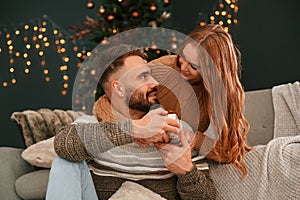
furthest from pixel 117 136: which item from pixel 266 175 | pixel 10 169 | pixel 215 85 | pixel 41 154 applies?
pixel 10 169

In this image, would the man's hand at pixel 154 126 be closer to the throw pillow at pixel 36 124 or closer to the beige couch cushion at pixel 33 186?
the beige couch cushion at pixel 33 186

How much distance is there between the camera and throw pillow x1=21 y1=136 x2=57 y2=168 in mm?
2348

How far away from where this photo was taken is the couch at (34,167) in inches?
92.8

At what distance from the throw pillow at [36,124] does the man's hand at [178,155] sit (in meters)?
0.98

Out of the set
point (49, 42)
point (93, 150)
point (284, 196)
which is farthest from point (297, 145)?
point (49, 42)

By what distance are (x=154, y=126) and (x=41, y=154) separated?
3.02 feet

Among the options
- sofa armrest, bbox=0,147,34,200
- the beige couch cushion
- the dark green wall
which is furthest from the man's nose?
the dark green wall

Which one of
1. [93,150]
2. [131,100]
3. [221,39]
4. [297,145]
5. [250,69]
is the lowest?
[250,69]

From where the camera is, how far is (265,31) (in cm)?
393

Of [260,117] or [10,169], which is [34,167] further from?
[260,117]

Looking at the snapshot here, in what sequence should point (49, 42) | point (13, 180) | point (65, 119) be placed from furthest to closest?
point (49, 42), point (65, 119), point (13, 180)

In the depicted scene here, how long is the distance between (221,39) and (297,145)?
46 centimetres

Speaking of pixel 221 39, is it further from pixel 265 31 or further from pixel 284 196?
pixel 265 31

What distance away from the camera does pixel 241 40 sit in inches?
160
